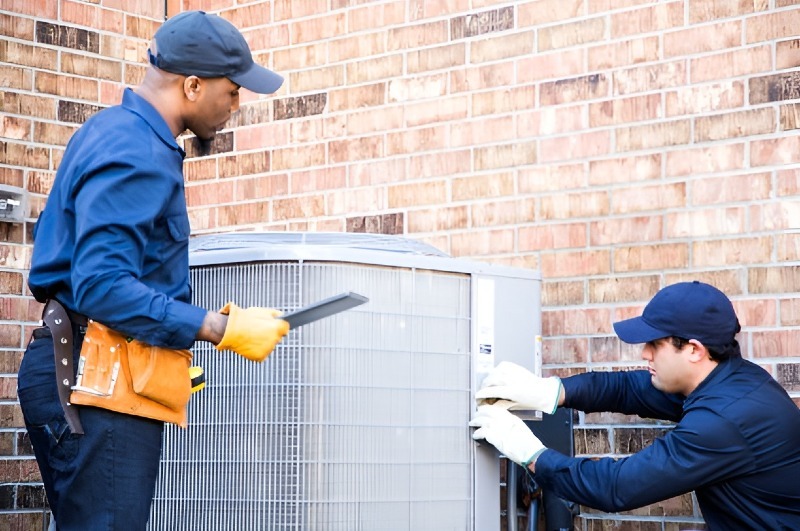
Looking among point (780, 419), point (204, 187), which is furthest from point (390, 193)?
point (780, 419)

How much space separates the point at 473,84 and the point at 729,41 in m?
1.01

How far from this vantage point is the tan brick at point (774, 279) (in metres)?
3.99

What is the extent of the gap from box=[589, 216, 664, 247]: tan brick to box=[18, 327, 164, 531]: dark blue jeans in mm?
2115

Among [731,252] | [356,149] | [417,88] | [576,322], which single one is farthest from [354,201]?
[731,252]

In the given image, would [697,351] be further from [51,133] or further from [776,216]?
[51,133]

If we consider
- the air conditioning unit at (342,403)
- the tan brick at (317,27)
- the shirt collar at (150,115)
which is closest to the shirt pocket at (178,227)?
the shirt collar at (150,115)

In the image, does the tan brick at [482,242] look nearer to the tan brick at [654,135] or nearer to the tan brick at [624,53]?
the tan brick at [654,135]

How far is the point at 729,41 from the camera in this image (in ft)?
13.6

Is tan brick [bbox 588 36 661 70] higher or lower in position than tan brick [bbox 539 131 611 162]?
higher

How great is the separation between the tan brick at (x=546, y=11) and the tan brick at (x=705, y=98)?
1.66ft

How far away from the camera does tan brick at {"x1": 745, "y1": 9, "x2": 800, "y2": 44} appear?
13.3ft

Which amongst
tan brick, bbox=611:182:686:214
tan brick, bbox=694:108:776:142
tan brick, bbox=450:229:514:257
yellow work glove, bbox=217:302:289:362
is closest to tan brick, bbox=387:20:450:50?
tan brick, bbox=450:229:514:257

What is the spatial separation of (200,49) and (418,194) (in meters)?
2.11

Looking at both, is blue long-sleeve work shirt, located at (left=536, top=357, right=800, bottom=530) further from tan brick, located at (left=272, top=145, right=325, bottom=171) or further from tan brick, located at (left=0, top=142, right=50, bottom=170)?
tan brick, located at (left=0, top=142, right=50, bottom=170)
